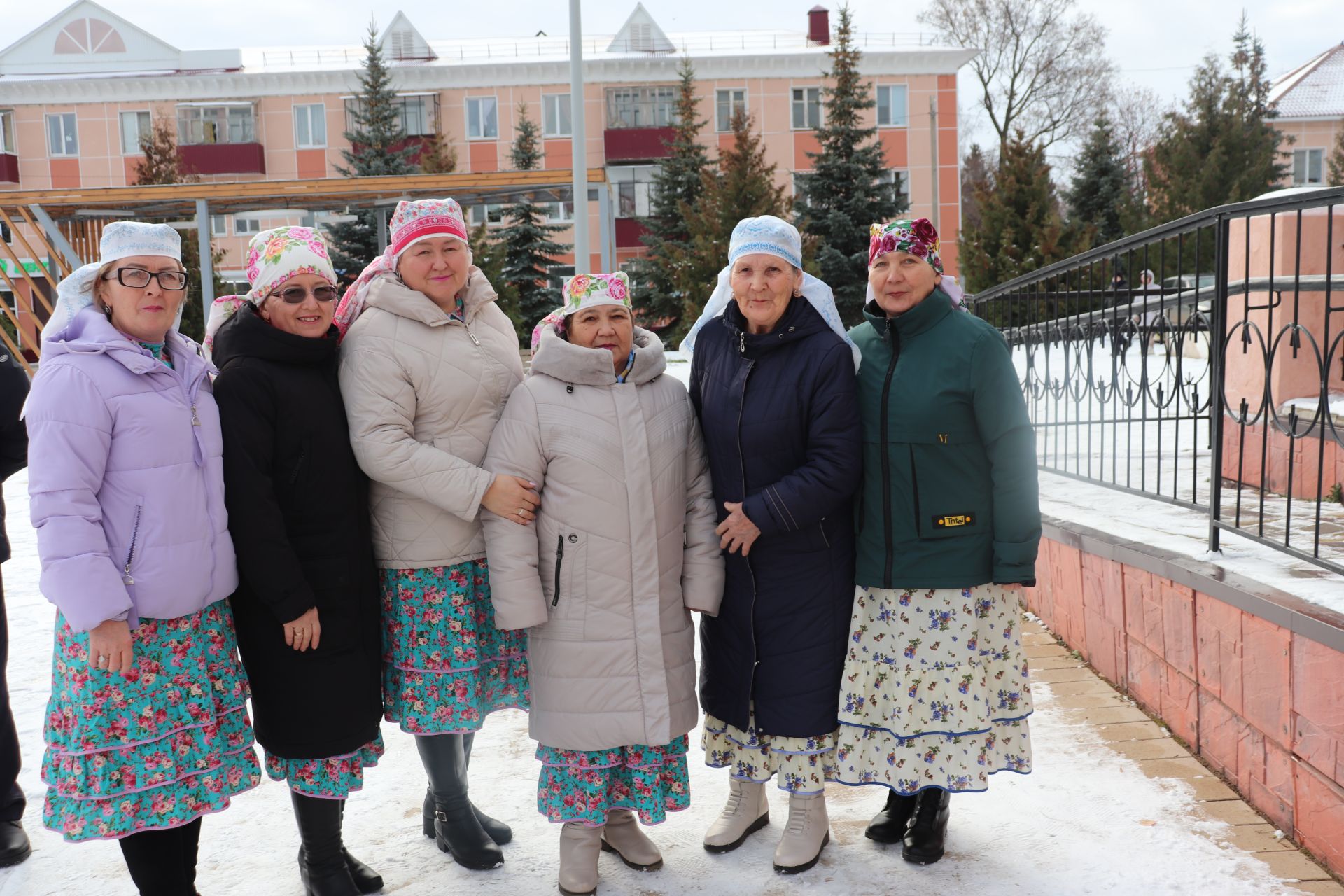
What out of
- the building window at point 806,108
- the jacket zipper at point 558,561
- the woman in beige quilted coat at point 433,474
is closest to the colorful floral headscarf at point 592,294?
the woman in beige quilted coat at point 433,474

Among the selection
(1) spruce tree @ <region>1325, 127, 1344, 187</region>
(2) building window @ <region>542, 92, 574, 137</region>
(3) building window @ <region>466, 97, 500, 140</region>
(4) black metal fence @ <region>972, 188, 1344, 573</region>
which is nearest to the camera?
(4) black metal fence @ <region>972, 188, 1344, 573</region>

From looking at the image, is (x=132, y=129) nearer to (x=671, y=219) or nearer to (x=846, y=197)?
(x=671, y=219)

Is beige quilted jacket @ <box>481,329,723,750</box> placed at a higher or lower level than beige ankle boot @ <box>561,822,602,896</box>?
higher

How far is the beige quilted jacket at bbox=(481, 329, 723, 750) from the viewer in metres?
2.72

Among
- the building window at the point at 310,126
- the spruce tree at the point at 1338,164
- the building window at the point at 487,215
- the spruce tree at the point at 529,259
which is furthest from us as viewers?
the spruce tree at the point at 1338,164

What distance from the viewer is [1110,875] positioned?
2.65 metres

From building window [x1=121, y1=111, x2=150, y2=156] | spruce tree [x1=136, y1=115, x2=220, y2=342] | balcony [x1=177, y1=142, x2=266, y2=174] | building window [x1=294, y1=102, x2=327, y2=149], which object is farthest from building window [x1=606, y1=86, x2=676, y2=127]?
building window [x1=121, y1=111, x2=150, y2=156]

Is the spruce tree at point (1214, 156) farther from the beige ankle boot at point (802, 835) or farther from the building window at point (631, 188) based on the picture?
the beige ankle boot at point (802, 835)

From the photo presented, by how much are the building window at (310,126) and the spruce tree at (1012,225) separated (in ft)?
60.9

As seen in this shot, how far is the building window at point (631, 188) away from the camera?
28.8m

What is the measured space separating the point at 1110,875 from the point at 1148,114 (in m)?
40.2

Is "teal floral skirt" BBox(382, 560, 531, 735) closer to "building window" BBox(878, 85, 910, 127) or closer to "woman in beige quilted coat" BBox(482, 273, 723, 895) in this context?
"woman in beige quilted coat" BBox(482, 273, 723, 895)

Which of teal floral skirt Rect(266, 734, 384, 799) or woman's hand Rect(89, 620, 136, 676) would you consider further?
teal floral skirt Rect(266, 734, 384, 799)

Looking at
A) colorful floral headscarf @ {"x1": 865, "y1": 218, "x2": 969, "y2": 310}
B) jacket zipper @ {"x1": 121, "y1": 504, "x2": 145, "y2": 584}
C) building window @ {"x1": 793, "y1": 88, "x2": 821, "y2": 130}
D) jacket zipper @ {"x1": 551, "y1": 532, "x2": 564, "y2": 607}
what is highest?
building window @ {"x1": 793, "y1": 88, "x2": 821, "y2": 130}
